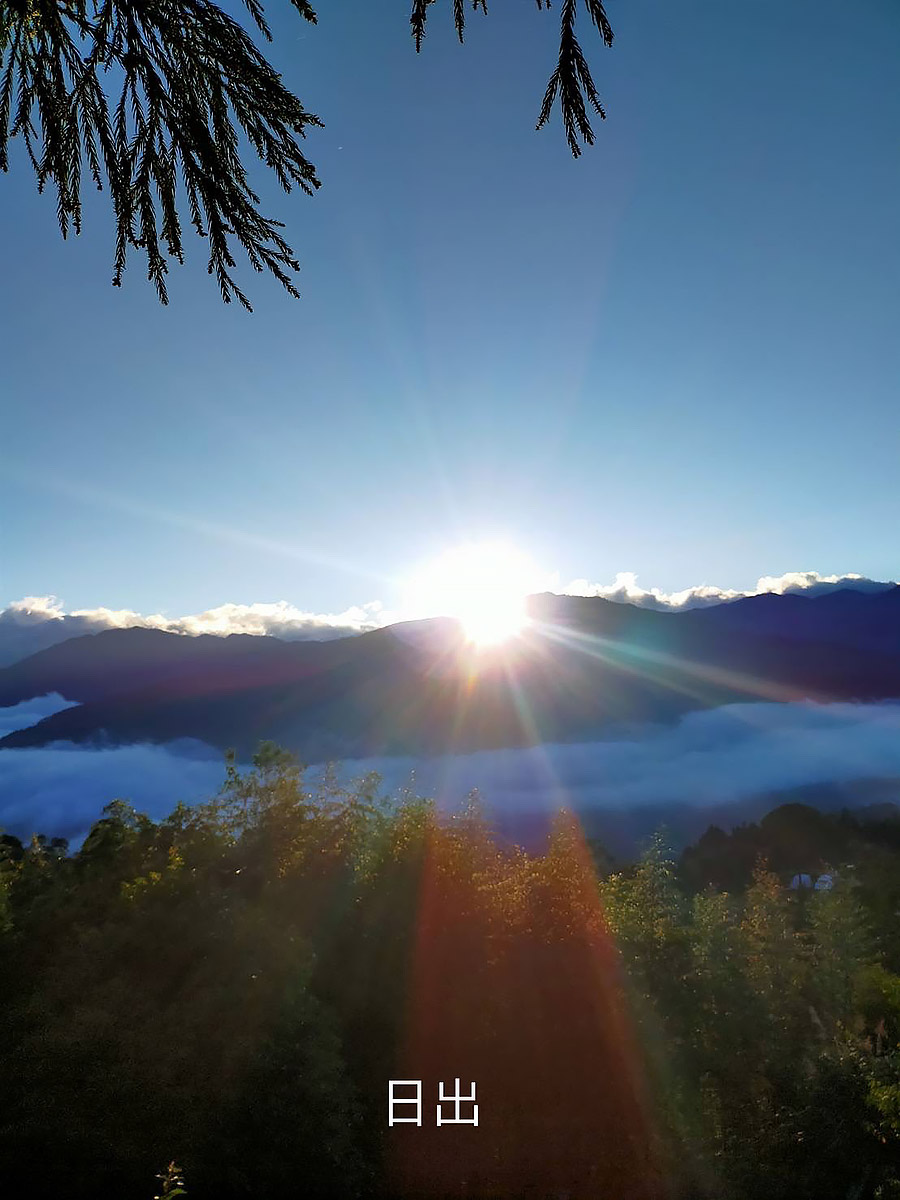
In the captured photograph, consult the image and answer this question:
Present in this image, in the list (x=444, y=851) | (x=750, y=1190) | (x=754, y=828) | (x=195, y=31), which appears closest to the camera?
(x=195, y=31)

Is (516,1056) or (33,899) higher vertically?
(33,899)

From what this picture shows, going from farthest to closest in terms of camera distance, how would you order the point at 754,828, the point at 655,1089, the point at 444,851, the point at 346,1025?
the point at 754,828, the point at 444,851, the point at 346,1025, the point at 655,1089

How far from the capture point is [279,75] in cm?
273

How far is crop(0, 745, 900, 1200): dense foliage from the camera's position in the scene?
11.2m

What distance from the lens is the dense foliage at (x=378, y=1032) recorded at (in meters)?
11.2

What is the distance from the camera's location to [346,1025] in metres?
15.1

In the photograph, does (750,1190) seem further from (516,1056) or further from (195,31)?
(195,31)

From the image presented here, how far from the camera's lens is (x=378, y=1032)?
15.0 m

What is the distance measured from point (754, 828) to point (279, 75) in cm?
13263

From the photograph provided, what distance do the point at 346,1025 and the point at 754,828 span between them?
11922 cm

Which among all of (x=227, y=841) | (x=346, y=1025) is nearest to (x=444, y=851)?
(x=346, y=1025)

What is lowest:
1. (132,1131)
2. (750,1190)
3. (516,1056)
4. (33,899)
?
(750,1190)

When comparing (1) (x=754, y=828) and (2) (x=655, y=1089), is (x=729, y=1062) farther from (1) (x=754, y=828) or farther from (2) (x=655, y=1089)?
(1) (x=754, y=828)

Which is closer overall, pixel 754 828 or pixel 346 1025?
pixel 346 1025
